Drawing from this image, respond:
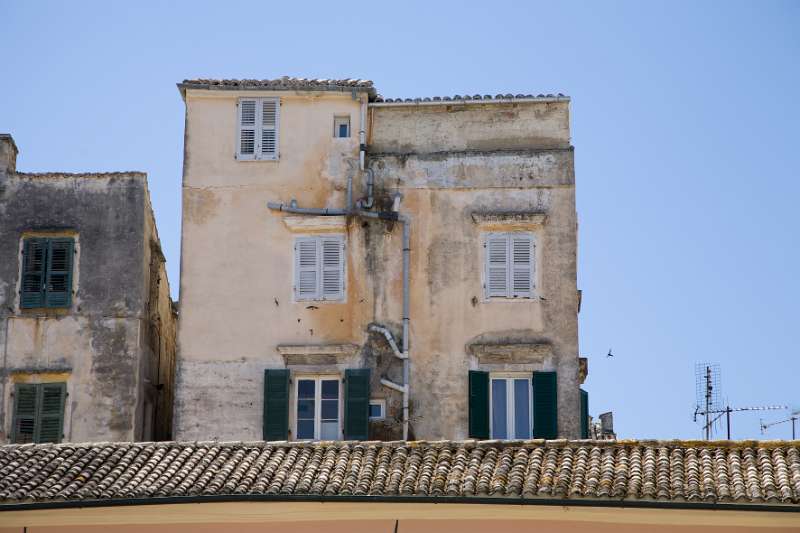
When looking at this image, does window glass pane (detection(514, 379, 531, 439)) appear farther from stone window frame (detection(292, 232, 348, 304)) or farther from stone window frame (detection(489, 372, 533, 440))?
stone window frame (detection(292, 232, 348, 304))

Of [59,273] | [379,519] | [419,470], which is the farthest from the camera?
[59,273]

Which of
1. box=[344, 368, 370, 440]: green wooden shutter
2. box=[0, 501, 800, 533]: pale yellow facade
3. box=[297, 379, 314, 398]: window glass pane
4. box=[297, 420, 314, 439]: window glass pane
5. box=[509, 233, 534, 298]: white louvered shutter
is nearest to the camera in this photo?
box=[0, 501, 800, 533]: pale yellow facade

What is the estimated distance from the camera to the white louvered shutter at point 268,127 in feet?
133

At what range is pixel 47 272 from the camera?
39.7m

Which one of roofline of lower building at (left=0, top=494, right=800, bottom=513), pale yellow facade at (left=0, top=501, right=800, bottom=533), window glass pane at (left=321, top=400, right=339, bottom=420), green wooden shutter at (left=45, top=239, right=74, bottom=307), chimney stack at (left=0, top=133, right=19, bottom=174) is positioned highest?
chimney stack at (left=0, top=133, right=19, bottom=174)

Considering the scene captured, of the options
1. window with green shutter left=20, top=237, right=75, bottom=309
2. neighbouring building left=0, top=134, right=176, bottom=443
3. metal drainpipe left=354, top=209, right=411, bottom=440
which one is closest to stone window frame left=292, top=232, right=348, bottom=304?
metal drainpipe left=354, top=209, right=411, bottom=440

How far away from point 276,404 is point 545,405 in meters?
5.84

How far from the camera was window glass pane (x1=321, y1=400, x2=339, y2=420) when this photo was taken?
38719 millimetres

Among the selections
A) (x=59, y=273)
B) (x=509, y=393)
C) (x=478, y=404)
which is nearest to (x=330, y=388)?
(x=478, y=404)

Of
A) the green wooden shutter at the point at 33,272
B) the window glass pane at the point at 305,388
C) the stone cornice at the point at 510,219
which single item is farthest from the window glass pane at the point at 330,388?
the green wooden shutter at the point at 33,272

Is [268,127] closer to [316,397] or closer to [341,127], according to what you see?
[341,127]

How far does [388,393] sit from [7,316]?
8.67 meters

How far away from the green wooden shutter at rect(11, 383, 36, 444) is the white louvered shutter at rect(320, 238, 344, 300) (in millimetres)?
6794

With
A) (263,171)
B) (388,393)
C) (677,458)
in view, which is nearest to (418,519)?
(677,458)
